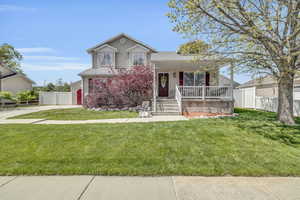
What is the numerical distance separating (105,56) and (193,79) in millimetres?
9379

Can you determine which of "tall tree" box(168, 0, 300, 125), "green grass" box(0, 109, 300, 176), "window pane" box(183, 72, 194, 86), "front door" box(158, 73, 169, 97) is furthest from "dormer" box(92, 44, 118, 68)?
"green grass" box(0, 109, 300, 176)

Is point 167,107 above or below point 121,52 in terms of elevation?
below

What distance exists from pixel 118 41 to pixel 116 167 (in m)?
16.0

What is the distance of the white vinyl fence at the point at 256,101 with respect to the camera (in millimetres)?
11284

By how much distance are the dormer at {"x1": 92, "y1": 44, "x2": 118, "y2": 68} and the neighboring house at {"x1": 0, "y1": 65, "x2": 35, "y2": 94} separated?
13630 millimetres

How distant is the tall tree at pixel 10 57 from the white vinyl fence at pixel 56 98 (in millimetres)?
20445

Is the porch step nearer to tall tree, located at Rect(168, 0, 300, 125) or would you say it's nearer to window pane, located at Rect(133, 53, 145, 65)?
tall tree, located at Rect(168, 0, 300, 125)

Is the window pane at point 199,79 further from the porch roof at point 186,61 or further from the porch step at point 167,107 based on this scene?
the porch step at point 167,107

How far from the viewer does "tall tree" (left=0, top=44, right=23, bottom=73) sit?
106ft

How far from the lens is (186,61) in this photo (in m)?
10.8

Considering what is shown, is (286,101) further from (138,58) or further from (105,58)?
(105,58)

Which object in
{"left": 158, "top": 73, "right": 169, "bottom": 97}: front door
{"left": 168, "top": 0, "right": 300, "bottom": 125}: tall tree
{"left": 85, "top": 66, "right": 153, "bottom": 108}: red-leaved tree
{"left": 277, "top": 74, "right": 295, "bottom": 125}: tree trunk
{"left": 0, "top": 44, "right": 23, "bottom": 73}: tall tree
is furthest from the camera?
{"left": 0, "top": 44, "right": 23, "bottom": 73}: tall tree

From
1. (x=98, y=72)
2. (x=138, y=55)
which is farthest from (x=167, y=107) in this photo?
(x=98, y=72)
